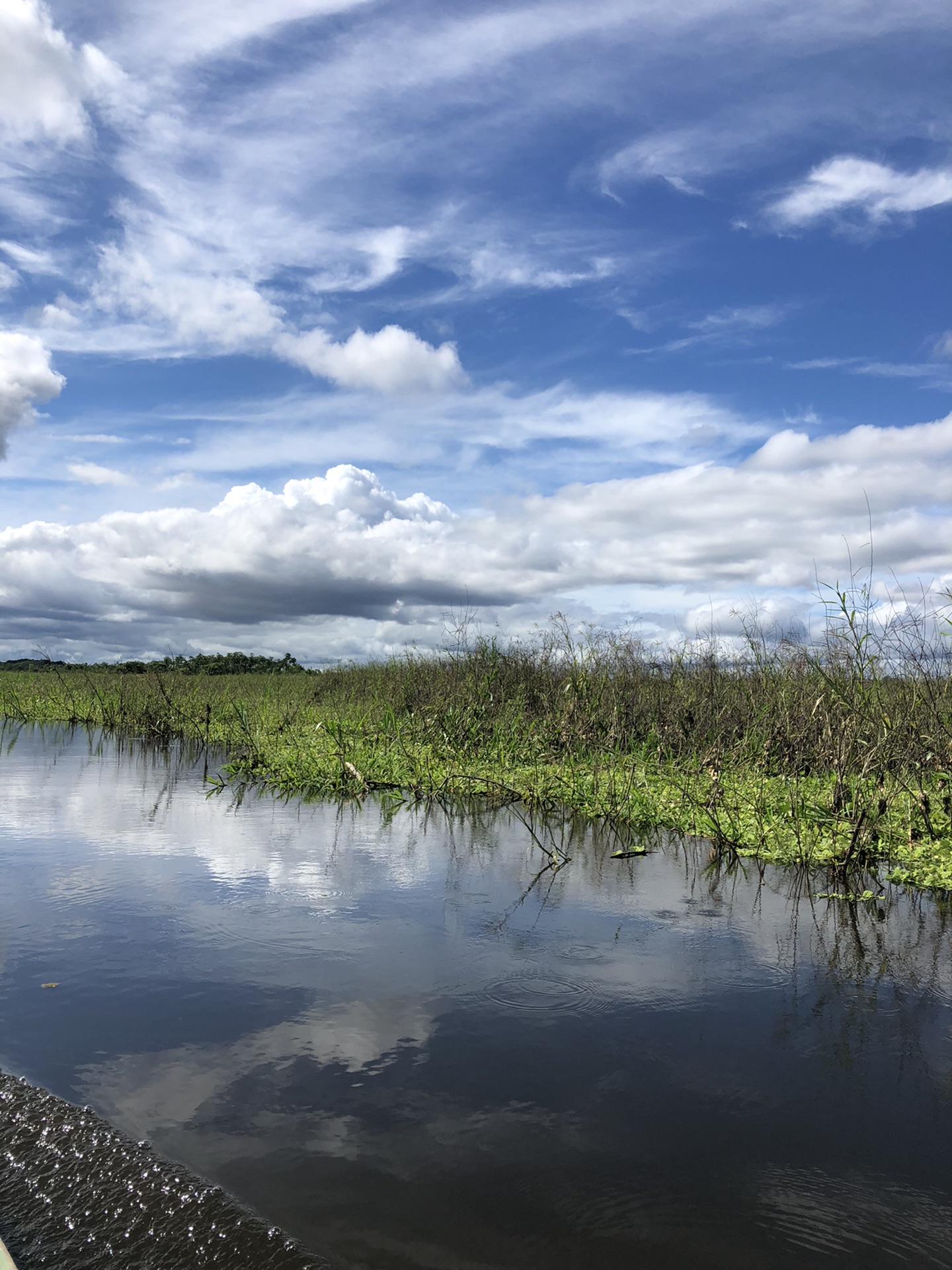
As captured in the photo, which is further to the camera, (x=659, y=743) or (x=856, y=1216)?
(x=659, y=743)

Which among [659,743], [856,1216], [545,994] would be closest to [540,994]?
[545,994]

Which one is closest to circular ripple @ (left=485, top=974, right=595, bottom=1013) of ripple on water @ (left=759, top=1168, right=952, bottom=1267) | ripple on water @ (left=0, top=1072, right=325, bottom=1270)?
ripple on water @ (left=759, top=1168, right=952, bottom=1267)

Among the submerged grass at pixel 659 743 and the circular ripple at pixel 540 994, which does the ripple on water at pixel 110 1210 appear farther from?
the submerged grass at pixel 659 743

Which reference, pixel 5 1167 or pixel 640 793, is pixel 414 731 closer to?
pixel 640 793

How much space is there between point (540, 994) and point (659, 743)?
678 centimetres

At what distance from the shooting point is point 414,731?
36.3 feet

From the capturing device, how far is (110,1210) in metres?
2.21

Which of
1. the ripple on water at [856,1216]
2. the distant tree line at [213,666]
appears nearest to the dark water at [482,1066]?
the ripple on water at [856,1216]

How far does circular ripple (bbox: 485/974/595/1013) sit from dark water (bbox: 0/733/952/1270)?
2 cm

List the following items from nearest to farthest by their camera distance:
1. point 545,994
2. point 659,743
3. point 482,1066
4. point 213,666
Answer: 1. point 482,1066
2. point 545,994
3. point 659,743
4. point 213,666

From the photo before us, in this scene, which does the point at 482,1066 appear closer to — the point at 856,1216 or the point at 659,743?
the point at 856,1216

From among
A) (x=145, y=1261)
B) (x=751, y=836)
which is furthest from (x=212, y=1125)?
(x=751, y=836)

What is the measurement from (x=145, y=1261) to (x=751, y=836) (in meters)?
5.34

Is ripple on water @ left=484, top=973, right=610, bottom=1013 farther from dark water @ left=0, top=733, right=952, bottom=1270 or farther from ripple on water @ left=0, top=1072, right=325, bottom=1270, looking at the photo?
ripple on water @ left=0, top=1072, right=325, bottom=1270
